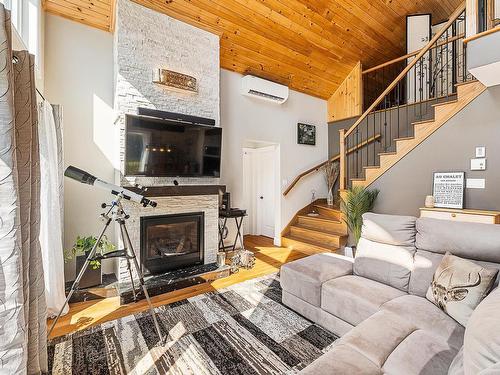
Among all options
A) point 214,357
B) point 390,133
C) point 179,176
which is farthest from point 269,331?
point 390,133

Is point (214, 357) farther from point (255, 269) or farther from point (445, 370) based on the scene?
point (255, 269)

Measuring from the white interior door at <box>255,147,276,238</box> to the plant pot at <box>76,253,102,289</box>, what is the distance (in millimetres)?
3595

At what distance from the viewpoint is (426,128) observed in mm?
3574

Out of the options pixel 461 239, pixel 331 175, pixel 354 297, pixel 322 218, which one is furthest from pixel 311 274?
pixel 331 175

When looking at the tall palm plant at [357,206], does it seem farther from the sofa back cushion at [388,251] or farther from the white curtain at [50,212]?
the white curtain at [50,212]

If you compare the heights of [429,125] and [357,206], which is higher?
[429,125]

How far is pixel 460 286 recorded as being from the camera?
162 cm

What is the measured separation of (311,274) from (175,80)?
2.92 metres

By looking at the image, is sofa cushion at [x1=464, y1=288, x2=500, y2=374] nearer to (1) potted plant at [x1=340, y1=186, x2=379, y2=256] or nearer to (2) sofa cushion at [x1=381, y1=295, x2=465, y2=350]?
(2) sofa cushion at [x1=381, y1=295, x2=465, y2=350]

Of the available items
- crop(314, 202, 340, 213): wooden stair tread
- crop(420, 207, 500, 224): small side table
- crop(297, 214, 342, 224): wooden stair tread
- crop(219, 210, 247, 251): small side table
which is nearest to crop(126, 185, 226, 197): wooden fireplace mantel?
crop(219, 210, 247, 251): small side table

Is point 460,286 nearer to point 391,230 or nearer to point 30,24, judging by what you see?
point 391,230

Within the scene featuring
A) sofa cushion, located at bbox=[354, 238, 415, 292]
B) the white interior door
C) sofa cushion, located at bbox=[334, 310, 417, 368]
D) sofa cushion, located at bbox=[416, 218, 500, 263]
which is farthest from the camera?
the white interior door

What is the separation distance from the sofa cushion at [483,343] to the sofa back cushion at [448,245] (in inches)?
41.6

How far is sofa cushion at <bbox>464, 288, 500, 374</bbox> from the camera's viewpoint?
2.43 feet
